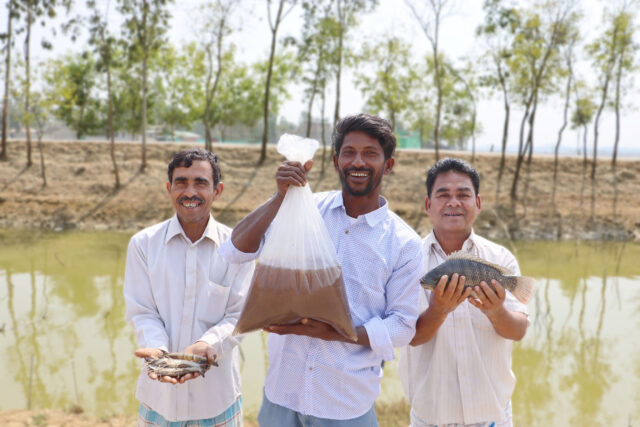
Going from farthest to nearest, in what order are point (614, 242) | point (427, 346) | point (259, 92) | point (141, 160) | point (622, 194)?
point (259, 92) < point (141, 160) < point (622, 194) < point (614, 242) < point (427, 346)

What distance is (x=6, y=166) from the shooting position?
20.2m

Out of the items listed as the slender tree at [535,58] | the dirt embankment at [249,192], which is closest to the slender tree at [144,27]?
the dirt embankment at [249,192]

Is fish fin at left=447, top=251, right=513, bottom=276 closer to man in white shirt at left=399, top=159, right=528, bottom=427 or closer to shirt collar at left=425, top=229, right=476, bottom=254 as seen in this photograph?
man in white shirt at left=399, top=159, right=528, bottom=427

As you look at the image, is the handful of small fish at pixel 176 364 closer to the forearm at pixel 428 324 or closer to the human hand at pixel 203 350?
the human hand at pixel 203 350

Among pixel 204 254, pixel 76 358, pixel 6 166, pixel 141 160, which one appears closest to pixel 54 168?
pixel 6 166

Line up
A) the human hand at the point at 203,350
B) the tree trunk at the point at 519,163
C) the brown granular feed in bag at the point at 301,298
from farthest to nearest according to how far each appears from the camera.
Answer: the tree trunk at the point at 519,163, the human hand at the point at 203,350, the brown granular feed in bag at the point at 301,298

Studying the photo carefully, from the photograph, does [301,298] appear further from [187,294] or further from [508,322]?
[508,322]

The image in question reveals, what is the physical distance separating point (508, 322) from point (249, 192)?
17710mm

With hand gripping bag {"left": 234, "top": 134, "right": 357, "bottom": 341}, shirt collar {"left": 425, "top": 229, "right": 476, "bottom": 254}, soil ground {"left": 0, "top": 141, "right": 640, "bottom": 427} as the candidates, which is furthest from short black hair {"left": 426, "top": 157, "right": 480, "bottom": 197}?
soil ground {"left": 0, "top": 141, "right": 640, "bottom": 427}

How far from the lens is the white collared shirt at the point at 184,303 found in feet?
7.86

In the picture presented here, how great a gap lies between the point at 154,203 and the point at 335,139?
1729 centimetres

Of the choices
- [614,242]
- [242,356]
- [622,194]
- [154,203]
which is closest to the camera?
[242,356]

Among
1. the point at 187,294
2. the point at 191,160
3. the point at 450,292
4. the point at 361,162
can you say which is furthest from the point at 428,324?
the point at 191,160

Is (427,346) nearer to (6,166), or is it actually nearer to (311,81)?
(311,81)
